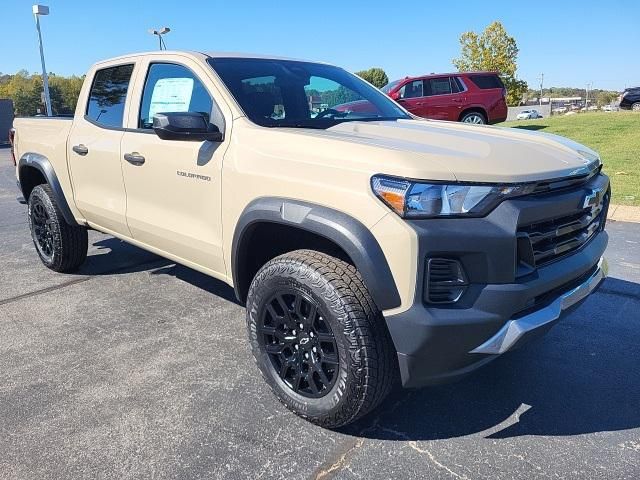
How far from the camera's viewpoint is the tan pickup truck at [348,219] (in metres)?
2.15

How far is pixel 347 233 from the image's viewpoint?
225cm

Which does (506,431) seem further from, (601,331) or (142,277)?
(142,277)

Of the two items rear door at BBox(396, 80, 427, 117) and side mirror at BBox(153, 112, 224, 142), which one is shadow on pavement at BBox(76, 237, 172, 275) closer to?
side mirror at BBox(153, 112, 224, 142)

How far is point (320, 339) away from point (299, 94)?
1.74 m

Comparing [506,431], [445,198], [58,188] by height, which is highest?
[445,198]

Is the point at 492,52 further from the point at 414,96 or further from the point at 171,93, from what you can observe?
the point at 171,93

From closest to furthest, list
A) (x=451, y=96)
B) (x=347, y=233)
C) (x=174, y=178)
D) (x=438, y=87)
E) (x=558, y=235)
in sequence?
(x=347, y=233)
(x=558, y=235)
(x=174, y=178)
(x=451, y=96)
(x=438, y=87)

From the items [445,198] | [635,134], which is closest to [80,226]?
[445,198]

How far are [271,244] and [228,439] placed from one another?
3.41 feet

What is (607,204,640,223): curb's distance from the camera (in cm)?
650

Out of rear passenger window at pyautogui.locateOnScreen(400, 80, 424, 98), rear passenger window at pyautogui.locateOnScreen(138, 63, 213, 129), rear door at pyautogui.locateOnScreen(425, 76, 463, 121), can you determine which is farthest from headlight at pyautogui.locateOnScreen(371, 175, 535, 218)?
rear passenger window at pyautogui.locateOnScreen(400, 80, 424, 98)

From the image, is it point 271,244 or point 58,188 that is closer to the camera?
point 271,244

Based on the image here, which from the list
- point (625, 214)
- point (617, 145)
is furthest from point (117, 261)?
point (617, 145)

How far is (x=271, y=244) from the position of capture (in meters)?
3.01
